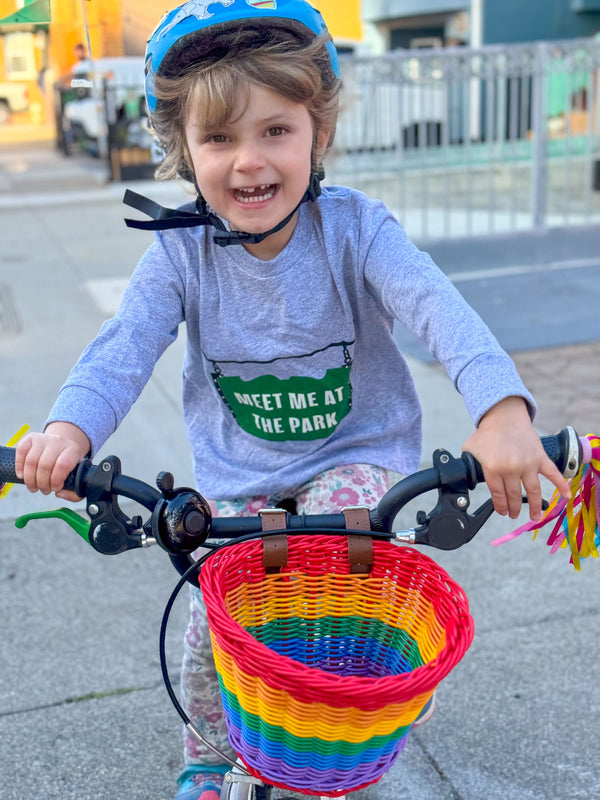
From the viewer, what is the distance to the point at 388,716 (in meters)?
1.31

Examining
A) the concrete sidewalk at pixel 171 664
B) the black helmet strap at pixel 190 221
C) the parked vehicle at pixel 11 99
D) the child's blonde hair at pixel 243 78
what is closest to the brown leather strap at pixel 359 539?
the black helmet strap at pixel 190 221

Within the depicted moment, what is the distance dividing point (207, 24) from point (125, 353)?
0.67m

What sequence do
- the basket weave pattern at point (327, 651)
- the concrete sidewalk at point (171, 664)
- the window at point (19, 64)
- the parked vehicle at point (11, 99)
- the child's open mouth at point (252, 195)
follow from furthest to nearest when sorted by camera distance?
the window at point (19, 64)
the parked vehicle at point (11, 99)
the concrete sidewalk at point (171, 664)
the child's open mouth at point (252, 195)
the basket weave pattern at point (327, 651)

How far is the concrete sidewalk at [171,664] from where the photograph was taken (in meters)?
2.53

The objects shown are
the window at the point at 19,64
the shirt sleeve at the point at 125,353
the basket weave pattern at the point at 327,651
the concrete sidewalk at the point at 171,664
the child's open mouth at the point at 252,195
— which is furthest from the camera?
the window at the point at 19,64

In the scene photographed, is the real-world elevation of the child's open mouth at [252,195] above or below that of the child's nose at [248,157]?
below

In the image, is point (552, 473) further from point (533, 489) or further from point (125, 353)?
point (125, 353)

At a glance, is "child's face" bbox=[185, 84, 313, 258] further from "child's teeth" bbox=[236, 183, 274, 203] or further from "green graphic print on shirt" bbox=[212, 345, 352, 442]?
"green graphic print on shirt" bbox=[212, 345, 352, 442]

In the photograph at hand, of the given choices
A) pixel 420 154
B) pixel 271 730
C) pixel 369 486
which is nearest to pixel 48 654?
pixel 369 486

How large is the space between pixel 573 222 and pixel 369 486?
8590 mm

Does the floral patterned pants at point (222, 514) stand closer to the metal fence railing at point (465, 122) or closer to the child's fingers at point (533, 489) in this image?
A: the child's fingers at point (533, 489)

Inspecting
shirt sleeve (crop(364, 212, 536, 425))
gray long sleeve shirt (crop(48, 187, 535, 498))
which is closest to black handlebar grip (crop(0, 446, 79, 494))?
gray long sleeve shirt (crop(48, 187, 535, 498))

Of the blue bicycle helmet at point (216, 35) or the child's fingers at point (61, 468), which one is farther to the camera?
the blue bicycle helmet at point (216, 35)

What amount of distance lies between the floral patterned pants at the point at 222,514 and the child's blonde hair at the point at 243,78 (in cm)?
78
